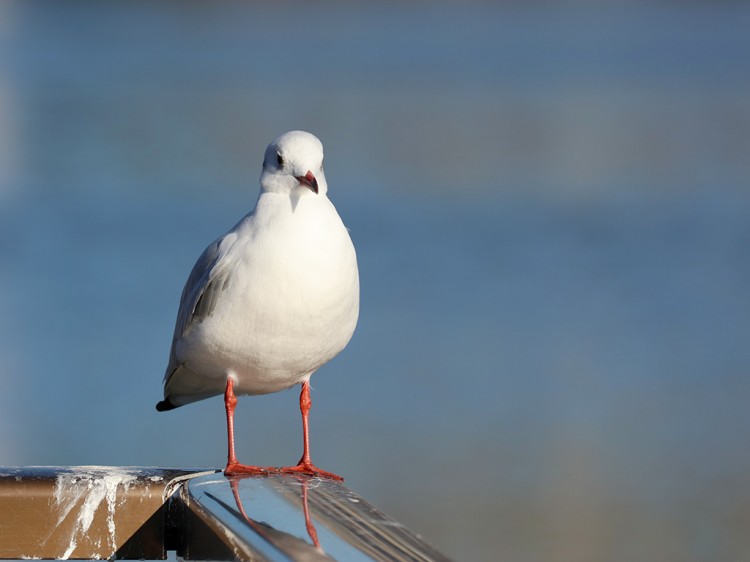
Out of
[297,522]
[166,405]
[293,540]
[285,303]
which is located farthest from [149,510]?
[166,405]

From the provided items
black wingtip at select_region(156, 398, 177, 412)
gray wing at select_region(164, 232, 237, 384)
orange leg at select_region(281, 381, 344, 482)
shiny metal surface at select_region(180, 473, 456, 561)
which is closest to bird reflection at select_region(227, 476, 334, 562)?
shiny metal surface at select_region(180, 473, 456, 561)

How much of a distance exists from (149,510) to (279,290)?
1092 mm

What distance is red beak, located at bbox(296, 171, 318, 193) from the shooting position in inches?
139

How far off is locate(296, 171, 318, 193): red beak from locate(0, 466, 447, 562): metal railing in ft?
3.81

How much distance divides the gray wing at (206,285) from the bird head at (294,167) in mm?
193

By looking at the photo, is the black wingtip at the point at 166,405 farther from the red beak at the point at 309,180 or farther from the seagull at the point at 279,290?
the red beak at the point at 309,180

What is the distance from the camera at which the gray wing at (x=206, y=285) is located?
3545mm

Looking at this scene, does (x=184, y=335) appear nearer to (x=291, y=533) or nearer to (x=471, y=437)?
(x=291, y=533)

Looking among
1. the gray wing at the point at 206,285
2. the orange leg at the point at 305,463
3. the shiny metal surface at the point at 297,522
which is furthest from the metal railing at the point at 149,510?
the gray wing at the point at 206,285

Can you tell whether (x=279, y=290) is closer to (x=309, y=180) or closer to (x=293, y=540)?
(x=309, y=180)

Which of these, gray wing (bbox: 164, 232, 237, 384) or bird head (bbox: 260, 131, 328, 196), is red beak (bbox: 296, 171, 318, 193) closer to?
bird head (bbox: 260, 131, 328, 196)

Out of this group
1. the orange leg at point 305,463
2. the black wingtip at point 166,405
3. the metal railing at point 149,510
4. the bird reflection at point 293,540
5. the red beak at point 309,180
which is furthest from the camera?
the black wingtip at point 166,405

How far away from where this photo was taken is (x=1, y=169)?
20312mm

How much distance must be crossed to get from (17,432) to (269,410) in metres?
1.74
